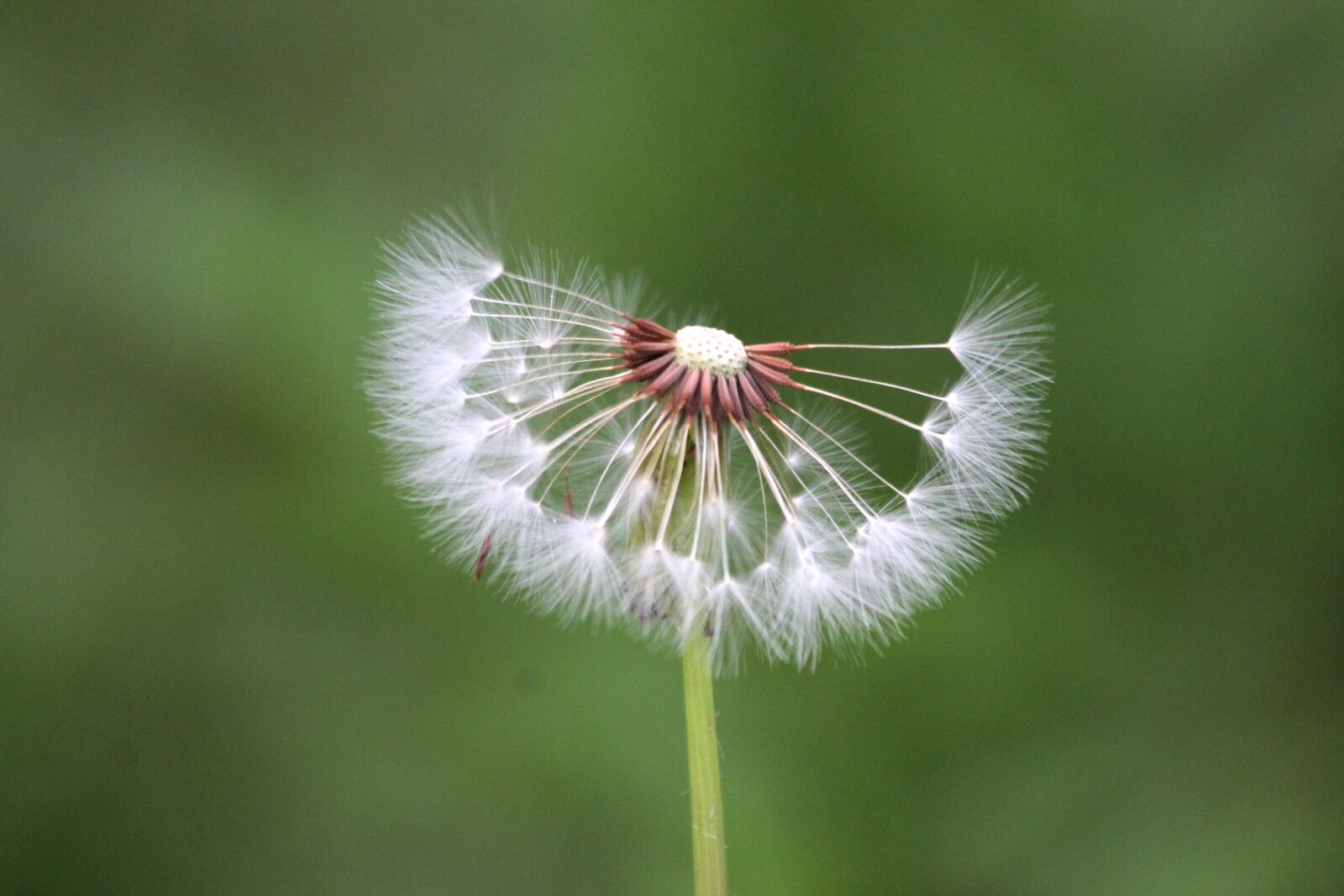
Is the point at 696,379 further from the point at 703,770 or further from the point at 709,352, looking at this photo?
the point at 703,770

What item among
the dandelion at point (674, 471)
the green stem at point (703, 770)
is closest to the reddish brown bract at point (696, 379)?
the dandelion at point (674, 471)

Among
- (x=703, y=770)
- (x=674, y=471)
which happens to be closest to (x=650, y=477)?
(x=674, y=471)

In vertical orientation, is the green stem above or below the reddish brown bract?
below

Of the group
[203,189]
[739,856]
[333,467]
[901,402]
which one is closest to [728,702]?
[739,856]

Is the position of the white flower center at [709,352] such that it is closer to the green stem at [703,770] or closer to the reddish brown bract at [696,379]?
the reddish brown bract at [696,379]

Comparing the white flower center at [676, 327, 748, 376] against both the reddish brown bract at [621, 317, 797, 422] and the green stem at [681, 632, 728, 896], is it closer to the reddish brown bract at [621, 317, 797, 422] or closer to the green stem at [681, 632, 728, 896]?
the reddish brown bract at [621, 317, 797, 422]

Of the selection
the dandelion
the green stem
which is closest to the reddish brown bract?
the dandelion
